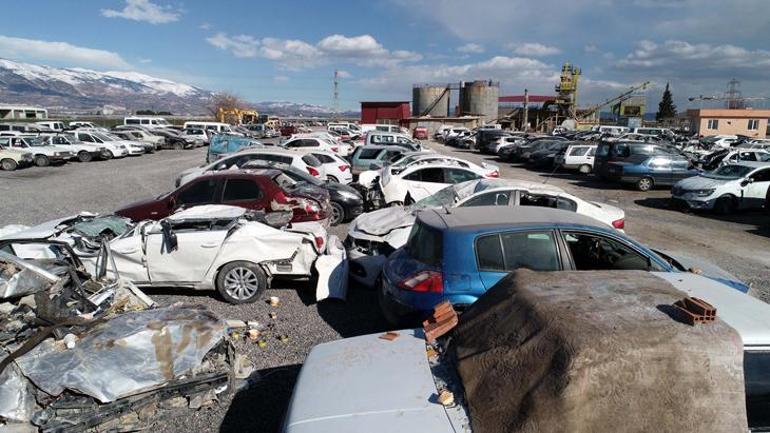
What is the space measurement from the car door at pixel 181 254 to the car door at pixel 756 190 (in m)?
14.2

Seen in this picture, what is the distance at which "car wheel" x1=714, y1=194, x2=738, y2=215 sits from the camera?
13.4 metres

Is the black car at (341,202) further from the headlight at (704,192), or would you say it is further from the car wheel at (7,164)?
the car wheel at (7,164)

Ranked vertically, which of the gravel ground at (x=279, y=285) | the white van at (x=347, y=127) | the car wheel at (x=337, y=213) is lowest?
the gravel ground at (x=279, y=285)

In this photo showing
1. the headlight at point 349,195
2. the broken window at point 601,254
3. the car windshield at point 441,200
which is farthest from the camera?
the headlight at point 349,195

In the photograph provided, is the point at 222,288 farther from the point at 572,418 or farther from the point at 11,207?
the point at 11,207

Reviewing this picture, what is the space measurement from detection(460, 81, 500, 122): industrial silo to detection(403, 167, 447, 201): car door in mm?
58662

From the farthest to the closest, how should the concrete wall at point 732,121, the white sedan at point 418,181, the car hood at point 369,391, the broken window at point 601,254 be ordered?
the concrete wall at point 732,121 < the white sedan at point 418,181 < the broken window at point 601,254 < the car hood at point 369,391

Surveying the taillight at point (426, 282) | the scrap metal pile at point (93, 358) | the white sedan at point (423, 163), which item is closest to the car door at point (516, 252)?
the taillight at point (426, 282)

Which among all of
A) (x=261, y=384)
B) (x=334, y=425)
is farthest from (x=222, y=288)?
(x=334, y=425)

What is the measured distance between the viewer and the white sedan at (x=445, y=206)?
22.3ft

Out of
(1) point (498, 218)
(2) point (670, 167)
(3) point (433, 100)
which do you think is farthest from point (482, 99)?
(1) point (498, 218)

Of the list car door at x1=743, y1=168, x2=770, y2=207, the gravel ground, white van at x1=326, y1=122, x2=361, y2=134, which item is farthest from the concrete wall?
car door at x1=743, y1=168, x2=770, y2=207

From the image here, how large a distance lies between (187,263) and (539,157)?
73.3ft

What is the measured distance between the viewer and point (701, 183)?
13750mm
